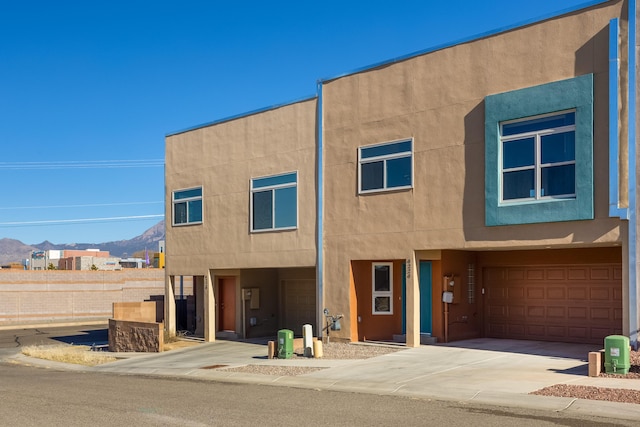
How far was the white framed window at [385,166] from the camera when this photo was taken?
21.8 meters

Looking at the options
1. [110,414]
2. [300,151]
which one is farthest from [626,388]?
[300,151]

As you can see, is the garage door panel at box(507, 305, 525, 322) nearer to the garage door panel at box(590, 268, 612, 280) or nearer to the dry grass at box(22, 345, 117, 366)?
the garage door panel at box(590, 268, 612, 280)

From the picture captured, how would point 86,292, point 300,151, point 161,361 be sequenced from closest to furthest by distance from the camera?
point 161,361 < point 300,151 < point 86,292

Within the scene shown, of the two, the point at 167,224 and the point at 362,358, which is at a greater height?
the point at 167,224

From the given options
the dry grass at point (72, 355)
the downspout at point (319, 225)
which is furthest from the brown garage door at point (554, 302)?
the dry grass at point (72, 355)

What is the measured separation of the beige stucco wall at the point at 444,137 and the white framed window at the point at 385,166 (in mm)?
218

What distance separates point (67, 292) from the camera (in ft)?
163

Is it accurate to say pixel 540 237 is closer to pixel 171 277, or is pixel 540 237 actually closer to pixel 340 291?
pixel 340 291

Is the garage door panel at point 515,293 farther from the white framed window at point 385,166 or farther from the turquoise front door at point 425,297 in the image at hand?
the white framed window at point 385,166

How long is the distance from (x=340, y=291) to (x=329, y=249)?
56.4 inches

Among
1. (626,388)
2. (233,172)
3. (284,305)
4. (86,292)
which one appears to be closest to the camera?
(626,388)

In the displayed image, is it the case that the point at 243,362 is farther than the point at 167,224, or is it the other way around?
the point at 167,224

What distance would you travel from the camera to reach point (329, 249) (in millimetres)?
24250

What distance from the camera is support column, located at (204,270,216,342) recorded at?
28.8 metres
